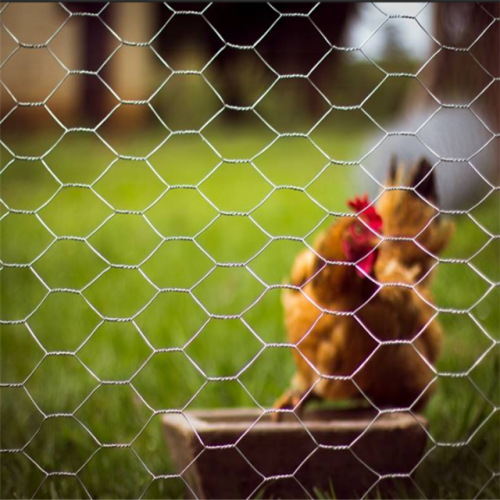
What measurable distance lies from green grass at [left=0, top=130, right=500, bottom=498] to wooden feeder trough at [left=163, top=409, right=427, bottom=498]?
5cm

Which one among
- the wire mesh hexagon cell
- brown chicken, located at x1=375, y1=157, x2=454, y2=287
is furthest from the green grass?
brown chicken, located at x1=375, y1=157, x2=454, y2=287

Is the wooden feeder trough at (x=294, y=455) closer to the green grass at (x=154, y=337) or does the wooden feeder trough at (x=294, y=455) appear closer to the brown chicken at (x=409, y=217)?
the green grass at (x=154, y=337)

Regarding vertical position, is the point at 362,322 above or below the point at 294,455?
above

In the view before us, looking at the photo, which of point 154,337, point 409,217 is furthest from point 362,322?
point 154,337

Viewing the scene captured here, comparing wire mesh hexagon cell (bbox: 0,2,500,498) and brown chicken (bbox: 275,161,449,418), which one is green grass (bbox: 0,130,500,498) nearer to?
wire mesh hexagon cell (bbox: 0,2,500,498)

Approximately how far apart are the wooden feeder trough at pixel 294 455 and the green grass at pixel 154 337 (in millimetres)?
45

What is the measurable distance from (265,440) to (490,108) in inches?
106

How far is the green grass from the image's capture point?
1330 mm

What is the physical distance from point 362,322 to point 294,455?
28cm

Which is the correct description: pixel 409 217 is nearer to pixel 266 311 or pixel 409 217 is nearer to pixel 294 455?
pixel 294 455

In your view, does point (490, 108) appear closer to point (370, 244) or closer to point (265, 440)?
point (370, 244)

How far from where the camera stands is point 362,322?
1354 millimetres

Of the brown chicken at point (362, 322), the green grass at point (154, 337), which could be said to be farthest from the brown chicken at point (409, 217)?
the green grass at point (154, 337)

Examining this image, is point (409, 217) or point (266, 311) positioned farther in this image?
point (266, 311)
